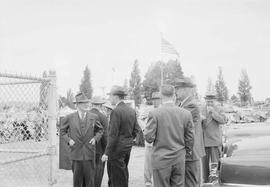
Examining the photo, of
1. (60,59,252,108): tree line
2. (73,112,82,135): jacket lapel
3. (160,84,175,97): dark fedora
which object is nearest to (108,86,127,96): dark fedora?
(73,112,82,135): jacket lapel

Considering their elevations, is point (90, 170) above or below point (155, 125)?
below

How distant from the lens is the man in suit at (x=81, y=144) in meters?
6.13

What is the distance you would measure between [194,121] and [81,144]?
1773 millimetres

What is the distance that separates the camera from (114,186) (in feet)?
21.3

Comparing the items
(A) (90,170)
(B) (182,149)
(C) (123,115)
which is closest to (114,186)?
(A) (90,170)

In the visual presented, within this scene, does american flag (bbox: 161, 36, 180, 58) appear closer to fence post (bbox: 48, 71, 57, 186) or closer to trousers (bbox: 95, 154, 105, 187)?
trousers (bbox: 95, 154, 105, 187)

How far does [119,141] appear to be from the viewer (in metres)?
6.42

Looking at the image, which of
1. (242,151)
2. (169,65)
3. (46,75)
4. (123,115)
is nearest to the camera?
(242,151)

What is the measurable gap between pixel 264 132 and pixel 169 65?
79.7 meters

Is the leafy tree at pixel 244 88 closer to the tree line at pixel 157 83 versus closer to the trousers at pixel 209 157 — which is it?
the tree line at pixel 157 83

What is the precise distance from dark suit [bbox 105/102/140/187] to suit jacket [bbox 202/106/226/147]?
1.95 m

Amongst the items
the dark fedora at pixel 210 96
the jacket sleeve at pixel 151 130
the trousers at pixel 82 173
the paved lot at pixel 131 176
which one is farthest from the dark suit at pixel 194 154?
the paved lot at pixel 131 176

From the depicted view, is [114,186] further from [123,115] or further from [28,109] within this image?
[28,109]

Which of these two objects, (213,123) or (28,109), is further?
(213,123)
